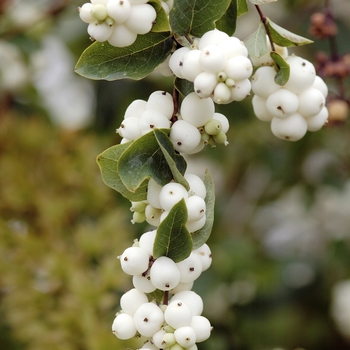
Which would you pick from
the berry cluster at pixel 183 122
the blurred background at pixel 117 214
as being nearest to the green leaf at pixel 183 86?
the berry cluster at pixel 183 122

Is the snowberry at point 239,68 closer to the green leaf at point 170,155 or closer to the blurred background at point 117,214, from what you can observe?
the green leaf at point 170,155

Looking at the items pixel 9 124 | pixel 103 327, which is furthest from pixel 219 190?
pixel 103 327

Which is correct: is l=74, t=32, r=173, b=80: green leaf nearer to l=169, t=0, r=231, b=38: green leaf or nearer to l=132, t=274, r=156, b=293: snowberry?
l=169, t=0, r=231, b=38: green leaf

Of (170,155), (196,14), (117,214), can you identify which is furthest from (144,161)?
(117,214)

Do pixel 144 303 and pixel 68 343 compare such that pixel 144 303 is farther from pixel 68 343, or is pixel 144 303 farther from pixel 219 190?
pixel 219 190

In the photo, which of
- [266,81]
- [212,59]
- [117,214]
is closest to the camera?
[212,59]

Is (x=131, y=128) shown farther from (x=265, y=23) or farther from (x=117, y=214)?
(x=117, y=214)

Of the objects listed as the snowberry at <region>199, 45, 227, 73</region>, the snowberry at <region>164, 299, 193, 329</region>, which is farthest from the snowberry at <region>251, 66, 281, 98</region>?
the snowberry at <region>164, 299, 193, 329</region>
